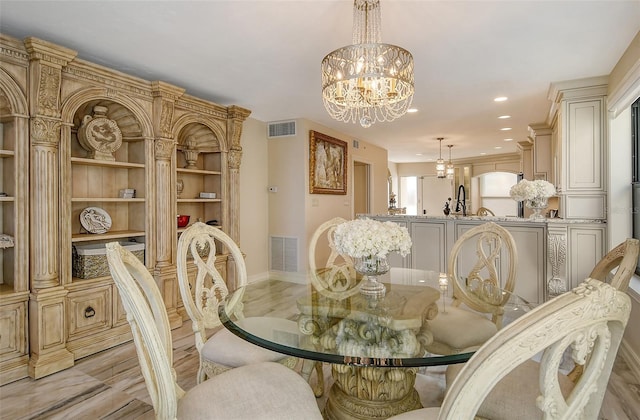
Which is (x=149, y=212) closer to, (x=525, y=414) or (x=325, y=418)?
(x=325, y=418)

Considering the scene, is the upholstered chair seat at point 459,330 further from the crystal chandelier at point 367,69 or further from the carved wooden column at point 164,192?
the carved wooden column at point 164,192

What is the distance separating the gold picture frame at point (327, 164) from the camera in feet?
17.0

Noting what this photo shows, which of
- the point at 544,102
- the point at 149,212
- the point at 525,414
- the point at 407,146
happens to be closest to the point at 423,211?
the point at 407,146

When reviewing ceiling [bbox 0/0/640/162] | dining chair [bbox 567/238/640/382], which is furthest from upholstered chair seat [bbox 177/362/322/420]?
ceiling [bbox 0/0/640/162]

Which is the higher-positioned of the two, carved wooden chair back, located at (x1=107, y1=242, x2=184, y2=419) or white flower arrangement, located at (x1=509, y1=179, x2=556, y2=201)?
white flower arrangement, located at (x1=509, y1=179, x2=556, y2=201)

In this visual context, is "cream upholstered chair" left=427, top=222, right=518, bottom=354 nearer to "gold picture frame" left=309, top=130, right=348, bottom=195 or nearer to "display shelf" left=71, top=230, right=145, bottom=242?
"display shelf" left=71, top=230, right=145, bottom=242

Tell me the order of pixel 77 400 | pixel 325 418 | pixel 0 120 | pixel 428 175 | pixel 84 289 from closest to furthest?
pixel 325 418 → pixel 77 400 → pixel 0 120 → pixel 84 289 → pixel 428 175

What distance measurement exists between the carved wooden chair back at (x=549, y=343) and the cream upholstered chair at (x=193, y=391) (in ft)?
2.26

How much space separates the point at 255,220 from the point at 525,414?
4.20 metres

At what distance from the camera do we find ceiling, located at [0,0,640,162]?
7.07ft

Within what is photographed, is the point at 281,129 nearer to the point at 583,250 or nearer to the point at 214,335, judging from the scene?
the point at 214,335

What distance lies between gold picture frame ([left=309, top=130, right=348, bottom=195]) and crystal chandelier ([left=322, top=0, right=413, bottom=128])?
8.95ft

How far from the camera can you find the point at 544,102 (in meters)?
4.28

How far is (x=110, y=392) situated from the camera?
2.18 m
